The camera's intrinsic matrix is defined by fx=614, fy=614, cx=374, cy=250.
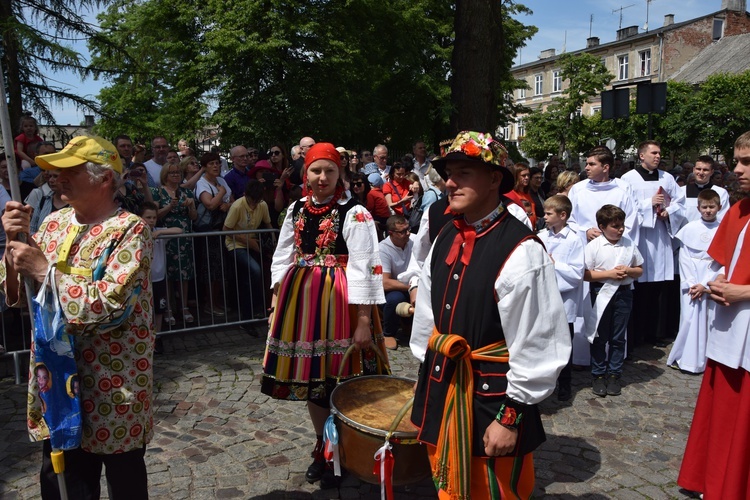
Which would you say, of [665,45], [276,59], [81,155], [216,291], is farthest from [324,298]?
[665,45]

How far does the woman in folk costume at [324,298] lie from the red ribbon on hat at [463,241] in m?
1.26

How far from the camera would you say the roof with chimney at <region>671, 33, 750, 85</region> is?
46.1 metres

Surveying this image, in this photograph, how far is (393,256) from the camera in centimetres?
755

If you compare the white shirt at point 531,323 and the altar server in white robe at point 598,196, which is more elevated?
the altar server in white robe at point 598,196

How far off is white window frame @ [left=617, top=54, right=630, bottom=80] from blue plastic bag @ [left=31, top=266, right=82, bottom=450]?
64.7 m

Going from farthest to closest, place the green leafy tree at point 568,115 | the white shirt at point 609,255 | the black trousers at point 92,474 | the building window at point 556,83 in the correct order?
the building window at point 556,83, the green leafy tree at point 568,115, the white shirt at point 609,255, the black trousers at point 92,474

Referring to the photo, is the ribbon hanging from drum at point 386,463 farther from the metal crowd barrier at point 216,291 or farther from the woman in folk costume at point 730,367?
the metal crowd barrier at point 216,291

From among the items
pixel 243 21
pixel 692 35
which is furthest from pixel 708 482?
pixel 692 35

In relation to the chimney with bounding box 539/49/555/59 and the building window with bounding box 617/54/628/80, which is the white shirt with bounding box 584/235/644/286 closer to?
the building window with bounding box 617/54/628/80

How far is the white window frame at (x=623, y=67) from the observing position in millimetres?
Answer: 59406

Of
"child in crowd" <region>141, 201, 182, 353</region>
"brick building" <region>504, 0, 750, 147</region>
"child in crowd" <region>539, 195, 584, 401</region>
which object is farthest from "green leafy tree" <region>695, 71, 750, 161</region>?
"child in crowd" <region>141, 201, 182, 353</region>

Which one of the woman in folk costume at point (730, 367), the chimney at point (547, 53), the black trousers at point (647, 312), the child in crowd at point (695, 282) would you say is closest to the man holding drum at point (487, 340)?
the woman in folk costume at point (730, 367)

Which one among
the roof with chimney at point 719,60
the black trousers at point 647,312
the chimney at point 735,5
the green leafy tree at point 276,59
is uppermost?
the chimney at point 735,5

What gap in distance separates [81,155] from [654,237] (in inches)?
285
